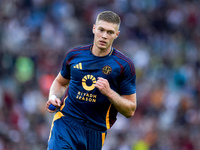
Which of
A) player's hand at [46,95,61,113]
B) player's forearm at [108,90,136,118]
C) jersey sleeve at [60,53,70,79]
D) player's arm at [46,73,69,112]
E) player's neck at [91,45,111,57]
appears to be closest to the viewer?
player's forearm at [108,90,136,118]

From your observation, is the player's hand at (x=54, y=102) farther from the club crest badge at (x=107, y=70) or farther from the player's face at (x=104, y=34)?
the player's face at (x=104, y=34)

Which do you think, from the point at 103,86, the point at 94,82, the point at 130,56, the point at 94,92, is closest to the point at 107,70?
the point at 94,82

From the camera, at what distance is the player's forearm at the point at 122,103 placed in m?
6.15

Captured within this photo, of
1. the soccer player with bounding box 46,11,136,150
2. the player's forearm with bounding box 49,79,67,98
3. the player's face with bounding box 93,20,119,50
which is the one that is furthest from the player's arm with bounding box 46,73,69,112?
the player's face with bounding box 93,20,119,50

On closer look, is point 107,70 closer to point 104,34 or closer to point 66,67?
point 104,34

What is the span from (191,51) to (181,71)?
1590 mm

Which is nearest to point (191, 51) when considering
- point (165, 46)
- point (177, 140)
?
point (165, 46)

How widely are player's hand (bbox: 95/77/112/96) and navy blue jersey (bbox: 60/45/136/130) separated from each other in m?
0.35

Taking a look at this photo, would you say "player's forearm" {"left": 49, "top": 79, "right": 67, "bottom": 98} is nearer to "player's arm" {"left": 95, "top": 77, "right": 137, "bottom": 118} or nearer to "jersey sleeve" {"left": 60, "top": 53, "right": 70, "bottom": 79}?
"jersey sleeve" {"left": 60, "top": 53, "right": 70, "bottom": 79}

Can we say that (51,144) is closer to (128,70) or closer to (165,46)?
(128,70)

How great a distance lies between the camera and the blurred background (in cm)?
1409

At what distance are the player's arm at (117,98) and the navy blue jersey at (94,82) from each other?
0.36 ft

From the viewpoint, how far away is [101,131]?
6633mm

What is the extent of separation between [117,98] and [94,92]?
367 millimetres
